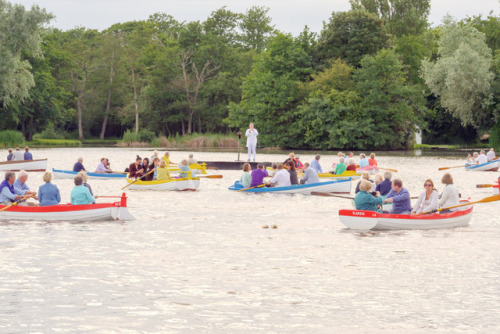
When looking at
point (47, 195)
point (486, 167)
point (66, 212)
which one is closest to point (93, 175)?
point (47, 195)

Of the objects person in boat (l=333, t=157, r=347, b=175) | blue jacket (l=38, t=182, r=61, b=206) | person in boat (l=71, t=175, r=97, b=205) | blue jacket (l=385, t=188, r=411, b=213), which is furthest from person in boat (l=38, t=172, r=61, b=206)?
person in boat (l=333, t=157, r=347, b=175)

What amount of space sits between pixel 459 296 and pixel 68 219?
10750mm

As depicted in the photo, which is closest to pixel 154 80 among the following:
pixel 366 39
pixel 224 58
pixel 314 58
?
pixel 224 58

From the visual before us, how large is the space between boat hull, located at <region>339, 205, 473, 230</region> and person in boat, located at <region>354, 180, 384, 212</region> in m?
0.40

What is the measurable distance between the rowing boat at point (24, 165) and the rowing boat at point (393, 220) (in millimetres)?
25703

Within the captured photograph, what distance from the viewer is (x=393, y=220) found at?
53.9 feet

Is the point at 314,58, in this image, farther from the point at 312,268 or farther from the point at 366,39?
the point at 312,268

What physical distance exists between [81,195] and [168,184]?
31.1 ft

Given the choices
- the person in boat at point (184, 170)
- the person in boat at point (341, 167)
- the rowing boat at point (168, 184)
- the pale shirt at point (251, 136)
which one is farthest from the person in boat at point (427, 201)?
the pale shirt at point (251, 136)

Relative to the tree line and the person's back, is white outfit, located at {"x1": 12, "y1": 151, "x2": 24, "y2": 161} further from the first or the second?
the tree line

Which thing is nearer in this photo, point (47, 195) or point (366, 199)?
point (366, 199)

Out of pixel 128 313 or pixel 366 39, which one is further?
pixel 366 39

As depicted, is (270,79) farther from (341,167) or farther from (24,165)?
(341,167)

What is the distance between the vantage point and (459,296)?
10195mm
